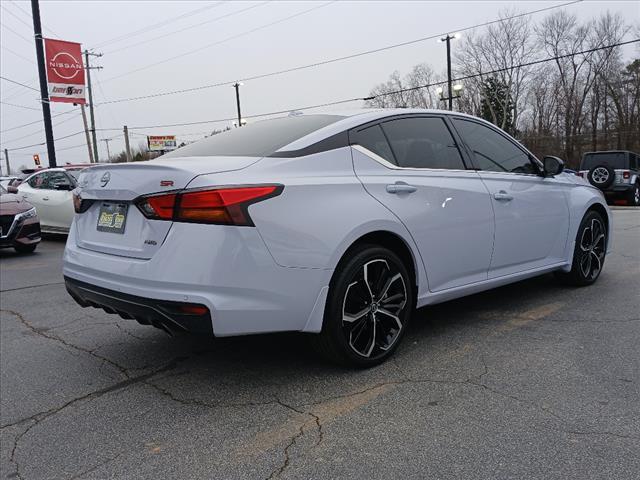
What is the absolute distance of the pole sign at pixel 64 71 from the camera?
18.6m

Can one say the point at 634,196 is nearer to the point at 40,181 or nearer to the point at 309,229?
the point at 40,181

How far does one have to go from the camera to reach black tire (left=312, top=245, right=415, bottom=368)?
3.14 meters

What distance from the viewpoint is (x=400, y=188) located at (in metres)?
3.50

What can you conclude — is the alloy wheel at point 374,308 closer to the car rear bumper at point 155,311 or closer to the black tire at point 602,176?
the car rear bumper at point 155,311

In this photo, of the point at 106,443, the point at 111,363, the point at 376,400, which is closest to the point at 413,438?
the point at 376,400

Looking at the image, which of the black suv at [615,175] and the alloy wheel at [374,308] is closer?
the alloy wheel at [374,308]

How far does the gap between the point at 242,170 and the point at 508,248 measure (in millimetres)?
2394

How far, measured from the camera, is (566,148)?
48.2m

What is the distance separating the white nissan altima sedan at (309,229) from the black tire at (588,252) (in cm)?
107

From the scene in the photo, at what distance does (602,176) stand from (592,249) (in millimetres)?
13208

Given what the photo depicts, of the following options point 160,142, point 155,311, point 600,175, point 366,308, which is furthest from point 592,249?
point 160,142

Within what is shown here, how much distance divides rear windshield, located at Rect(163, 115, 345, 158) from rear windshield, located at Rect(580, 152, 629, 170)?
16.3 m

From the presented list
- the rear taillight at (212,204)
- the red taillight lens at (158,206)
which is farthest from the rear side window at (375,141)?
the red taillight lens at (158,206)

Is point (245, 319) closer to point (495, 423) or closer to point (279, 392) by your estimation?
point (279, 392)
